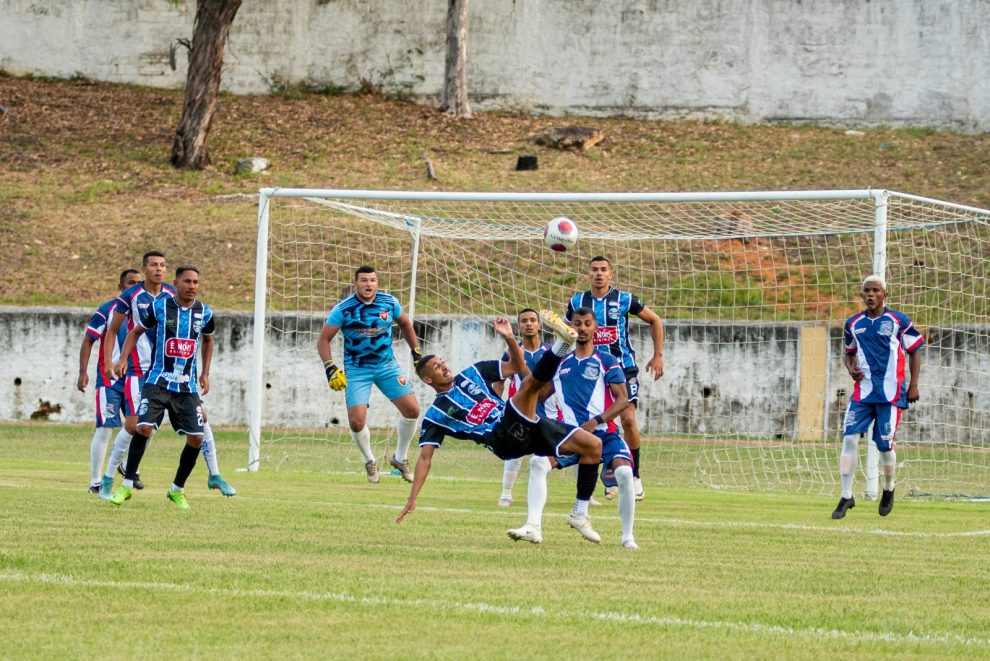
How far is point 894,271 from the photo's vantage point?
22688 mm

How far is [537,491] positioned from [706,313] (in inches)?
479

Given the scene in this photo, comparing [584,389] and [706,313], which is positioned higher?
[706,313]

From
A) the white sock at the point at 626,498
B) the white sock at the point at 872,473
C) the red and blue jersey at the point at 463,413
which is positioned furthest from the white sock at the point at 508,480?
the white sock at the point at 872,473

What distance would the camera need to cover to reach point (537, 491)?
9594 millimetres

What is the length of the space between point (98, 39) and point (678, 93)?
13.2 meters

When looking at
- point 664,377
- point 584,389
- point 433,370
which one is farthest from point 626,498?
point 664,377

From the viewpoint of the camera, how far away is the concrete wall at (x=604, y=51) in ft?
105

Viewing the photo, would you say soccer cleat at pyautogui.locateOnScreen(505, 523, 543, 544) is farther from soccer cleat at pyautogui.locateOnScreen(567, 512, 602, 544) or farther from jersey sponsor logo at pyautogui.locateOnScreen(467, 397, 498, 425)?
jersey sponsor logo at pyautogui.locateOnScreen(467, 397, 498, 425)

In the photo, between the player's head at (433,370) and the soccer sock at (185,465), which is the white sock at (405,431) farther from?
the player's head at (433,370)

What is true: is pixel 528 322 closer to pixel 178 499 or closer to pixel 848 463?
pixel 848 463

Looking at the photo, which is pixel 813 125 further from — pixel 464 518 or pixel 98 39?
pixel 464 518

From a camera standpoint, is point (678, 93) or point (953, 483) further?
point (678, 93)

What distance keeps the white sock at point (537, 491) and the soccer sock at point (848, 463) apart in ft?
12.5

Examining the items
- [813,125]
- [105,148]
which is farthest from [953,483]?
[105,148]
